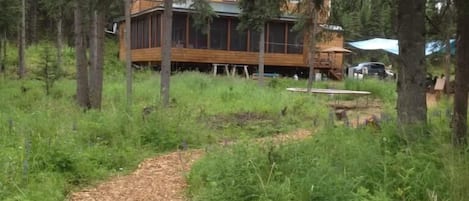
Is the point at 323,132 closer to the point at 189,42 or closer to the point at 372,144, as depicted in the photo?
the point at 372,144

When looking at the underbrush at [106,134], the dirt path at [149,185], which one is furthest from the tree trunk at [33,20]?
the dirt path at [149,185]

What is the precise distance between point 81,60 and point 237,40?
54.0 ft

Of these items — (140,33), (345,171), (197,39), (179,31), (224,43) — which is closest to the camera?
(345,171)

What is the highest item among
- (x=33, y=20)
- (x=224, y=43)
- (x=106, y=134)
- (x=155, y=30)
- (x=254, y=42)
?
(x=33, y=20)

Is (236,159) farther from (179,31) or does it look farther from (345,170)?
(179,31)

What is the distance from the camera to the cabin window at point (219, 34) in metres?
28.4

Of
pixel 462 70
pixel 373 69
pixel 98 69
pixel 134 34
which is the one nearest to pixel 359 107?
pixel 98 69

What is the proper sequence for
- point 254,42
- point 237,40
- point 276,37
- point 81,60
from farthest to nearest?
point 276,37, point 254,42, point 237,40, point 81,60

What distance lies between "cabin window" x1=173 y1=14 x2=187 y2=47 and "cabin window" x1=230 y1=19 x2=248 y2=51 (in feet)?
8.88

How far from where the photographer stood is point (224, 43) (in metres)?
28.7

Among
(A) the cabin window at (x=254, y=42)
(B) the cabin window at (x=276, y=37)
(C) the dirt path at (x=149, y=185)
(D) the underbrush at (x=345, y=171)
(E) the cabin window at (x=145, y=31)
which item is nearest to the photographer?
(D) the underbrush at (x=345, y=171)

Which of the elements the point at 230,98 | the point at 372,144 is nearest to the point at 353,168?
the point at 372,144

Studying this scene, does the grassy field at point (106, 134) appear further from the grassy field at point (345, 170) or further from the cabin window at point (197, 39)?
the cabin window at point (197, 39)

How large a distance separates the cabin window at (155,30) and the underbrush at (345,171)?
22.9 metres
